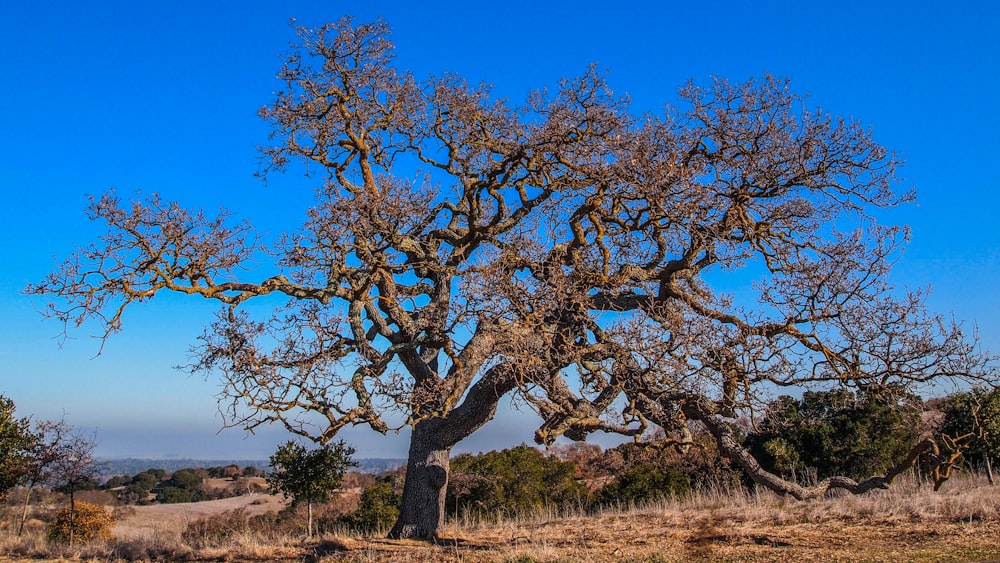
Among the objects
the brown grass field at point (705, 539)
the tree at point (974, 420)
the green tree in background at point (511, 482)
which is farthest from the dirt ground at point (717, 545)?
the green tree in background at point (511, 482)

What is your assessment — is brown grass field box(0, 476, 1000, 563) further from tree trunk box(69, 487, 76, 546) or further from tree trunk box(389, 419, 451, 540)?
tree trunk box(69, 487, 76, 546)

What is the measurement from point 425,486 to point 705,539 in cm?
450

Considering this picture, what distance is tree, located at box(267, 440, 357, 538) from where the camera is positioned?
46.6 feet

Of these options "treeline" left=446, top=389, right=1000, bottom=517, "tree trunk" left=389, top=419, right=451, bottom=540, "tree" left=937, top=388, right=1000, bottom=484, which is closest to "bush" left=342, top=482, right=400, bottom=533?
"treeline" left=446, top=389, right=1000, bottom=517

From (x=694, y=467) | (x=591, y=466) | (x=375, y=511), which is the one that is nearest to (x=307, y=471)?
(x=375, y=511)

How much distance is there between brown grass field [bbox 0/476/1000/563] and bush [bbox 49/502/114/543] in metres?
1.01

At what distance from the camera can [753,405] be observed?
8.52 metres

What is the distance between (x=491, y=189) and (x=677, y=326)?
477 cm

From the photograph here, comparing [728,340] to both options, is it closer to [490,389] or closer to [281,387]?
[490,389]

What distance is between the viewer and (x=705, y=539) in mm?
10328

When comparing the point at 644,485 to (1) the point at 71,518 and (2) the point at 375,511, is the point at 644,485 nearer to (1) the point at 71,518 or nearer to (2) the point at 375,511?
(2) the point at 375,511

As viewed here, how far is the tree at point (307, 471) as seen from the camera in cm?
1422

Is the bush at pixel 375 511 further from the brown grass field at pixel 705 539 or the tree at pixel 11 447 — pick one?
the tree at pixel 11 447

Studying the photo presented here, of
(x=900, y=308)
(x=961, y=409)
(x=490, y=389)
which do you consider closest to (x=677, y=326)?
(x=900, y=308)
